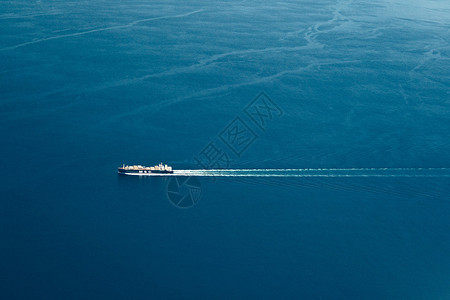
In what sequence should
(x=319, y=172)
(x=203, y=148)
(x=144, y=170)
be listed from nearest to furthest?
1. (x=144, y=170)
2. (x=319, y=172)
3. (x=203, y=148)

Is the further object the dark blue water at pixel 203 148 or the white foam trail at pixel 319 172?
the white foam trail at pixel 319 172

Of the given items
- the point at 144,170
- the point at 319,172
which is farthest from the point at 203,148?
the point at 319,172

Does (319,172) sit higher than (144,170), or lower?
higher

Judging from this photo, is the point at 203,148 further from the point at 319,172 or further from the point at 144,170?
the point at 319,172

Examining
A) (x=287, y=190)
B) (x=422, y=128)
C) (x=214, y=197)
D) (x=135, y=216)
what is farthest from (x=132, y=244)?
(x=422, y=128)

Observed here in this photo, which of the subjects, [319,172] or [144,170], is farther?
[319,172]

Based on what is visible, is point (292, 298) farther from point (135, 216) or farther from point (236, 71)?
point (236, 71)
